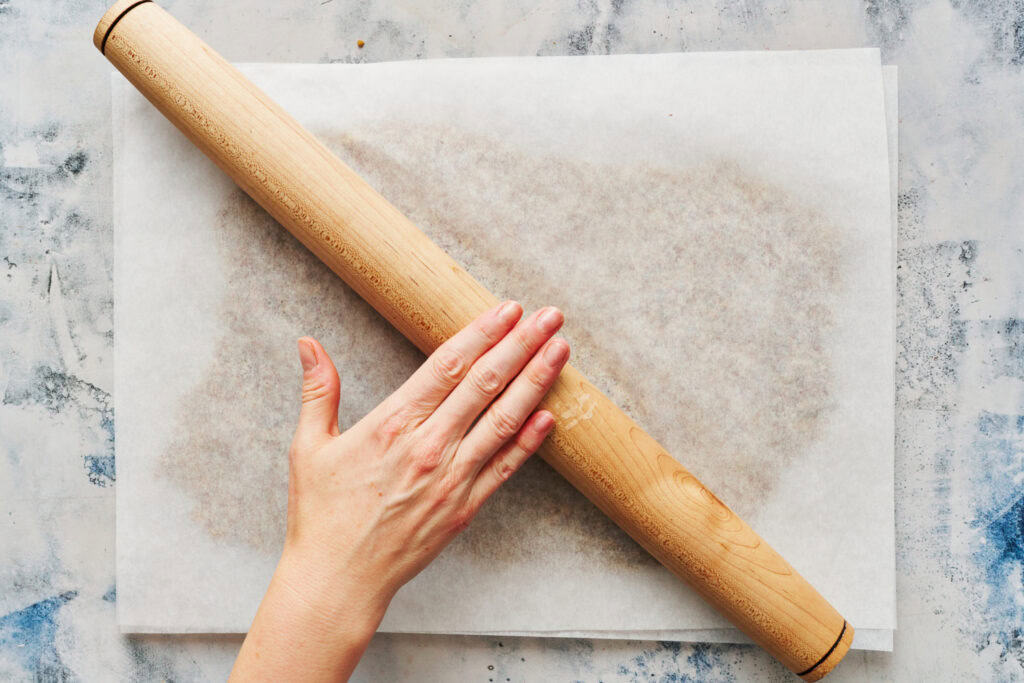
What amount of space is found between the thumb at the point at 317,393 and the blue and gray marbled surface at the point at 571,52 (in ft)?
1.31

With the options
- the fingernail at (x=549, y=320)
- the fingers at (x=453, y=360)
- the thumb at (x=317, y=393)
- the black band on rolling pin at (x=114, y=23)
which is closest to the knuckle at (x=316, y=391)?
the thumb at (x=317, y=393)

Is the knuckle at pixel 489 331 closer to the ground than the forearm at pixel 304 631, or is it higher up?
higher up

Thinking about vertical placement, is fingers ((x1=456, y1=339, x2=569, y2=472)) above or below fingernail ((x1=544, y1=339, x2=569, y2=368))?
below

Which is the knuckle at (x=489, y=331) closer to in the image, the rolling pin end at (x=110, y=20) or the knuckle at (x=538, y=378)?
the knuckle at (x=538, y=378)

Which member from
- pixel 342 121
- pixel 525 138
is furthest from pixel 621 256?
pixel 342 121

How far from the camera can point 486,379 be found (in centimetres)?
92

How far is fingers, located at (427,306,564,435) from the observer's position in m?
0.92

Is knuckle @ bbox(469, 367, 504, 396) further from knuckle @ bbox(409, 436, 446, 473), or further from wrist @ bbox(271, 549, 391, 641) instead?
wrist @ bbox(271, 549, 391, 641)

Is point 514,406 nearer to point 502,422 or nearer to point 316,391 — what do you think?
point 502,422

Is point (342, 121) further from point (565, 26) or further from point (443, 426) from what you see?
point (443, 426)

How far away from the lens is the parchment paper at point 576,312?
3.56ft

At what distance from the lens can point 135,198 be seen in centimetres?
111

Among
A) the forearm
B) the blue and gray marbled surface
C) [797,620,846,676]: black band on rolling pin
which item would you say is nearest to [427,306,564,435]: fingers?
the forearm

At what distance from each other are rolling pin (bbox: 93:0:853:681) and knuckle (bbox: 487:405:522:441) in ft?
0.20
